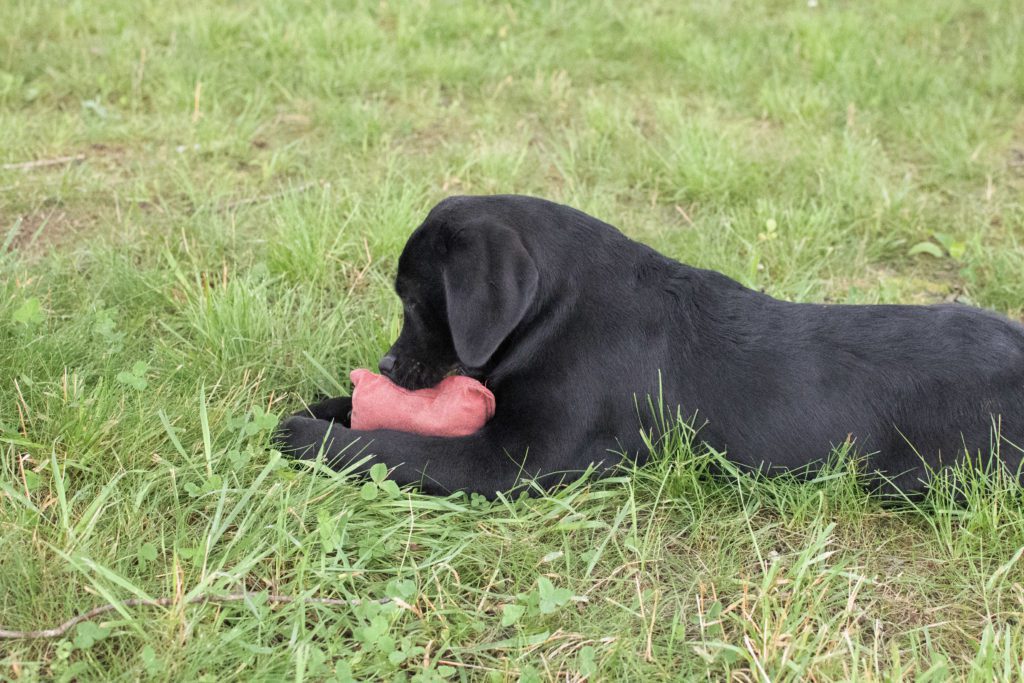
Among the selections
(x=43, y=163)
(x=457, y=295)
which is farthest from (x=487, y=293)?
(x=43, y=163)

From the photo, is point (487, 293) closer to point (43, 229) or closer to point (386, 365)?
point (386, 365)

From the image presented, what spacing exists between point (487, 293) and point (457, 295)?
0.28ft

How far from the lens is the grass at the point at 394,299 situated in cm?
234

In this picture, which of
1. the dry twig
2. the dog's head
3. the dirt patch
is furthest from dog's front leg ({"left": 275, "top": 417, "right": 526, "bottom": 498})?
the dry twig

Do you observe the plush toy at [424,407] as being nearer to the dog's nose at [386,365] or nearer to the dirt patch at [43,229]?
the dog's nose at [386,365]

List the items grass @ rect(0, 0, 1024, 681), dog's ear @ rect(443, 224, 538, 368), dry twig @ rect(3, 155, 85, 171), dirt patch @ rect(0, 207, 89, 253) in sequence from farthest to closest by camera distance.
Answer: dry twig @ rect(3, 155, 85, 171)
dirt patch @ rect(0, 207, 89, 253)
dog's ear @ rect(443, 224, 538, 368)
grass @ rect(0, 0, 1024, 681)

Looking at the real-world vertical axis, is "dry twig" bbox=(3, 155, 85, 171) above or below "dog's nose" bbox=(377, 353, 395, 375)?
above

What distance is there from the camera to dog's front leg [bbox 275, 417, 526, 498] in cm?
283

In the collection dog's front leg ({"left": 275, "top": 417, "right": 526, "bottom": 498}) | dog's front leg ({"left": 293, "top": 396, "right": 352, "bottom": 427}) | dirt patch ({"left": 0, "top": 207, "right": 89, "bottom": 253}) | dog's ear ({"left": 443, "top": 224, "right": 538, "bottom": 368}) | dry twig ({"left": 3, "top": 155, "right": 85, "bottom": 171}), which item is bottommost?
dog's front leg ({"left": 293, "top": 396, "right": 352, "bottom": 427})

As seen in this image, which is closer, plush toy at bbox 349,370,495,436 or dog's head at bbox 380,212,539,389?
dog's head at bbox 380,212,539,389

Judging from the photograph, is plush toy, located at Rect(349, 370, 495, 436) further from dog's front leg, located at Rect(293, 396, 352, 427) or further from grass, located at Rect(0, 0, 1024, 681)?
grass, located at Rect(0, 0, 1024, 681)

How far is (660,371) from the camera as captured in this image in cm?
288

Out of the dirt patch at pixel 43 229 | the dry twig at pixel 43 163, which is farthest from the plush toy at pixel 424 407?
the dry twig at pixel 43 163

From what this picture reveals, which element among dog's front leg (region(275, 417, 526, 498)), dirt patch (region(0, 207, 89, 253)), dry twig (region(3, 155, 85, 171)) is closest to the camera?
dog's front leg (region(275, 417, 526, 498))
